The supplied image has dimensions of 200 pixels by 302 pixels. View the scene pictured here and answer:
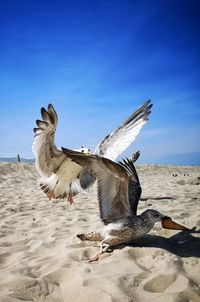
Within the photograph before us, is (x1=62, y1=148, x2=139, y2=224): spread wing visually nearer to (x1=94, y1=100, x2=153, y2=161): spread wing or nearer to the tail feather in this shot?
the tail feather

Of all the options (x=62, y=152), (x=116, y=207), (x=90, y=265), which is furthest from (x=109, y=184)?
(x=62, y=152)

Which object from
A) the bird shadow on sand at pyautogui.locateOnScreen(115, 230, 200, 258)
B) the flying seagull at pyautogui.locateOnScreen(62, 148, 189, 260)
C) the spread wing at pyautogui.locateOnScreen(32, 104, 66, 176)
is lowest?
the bird shadow on sand at pyautogui.locateOnScreen(115, 230, 200, 258)

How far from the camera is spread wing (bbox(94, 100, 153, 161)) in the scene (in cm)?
514

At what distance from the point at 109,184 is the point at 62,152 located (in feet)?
8.34

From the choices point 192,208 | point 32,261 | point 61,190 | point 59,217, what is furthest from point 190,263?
point 61,190

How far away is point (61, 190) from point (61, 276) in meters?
4.16

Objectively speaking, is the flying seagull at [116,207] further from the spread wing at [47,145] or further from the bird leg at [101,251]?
the spread wing at [47,145]

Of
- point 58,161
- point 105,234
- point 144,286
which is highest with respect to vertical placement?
point 58,161

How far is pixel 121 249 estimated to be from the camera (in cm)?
334

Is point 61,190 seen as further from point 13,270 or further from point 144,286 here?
point 144,286

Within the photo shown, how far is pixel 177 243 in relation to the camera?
11.7ft

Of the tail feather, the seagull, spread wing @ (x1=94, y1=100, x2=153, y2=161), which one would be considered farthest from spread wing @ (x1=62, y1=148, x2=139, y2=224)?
spread wing @ (x1=94, y1=100, x2=153, y2=161)

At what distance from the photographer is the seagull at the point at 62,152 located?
5242 millimetres

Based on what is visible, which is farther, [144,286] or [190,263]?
[190,263]
